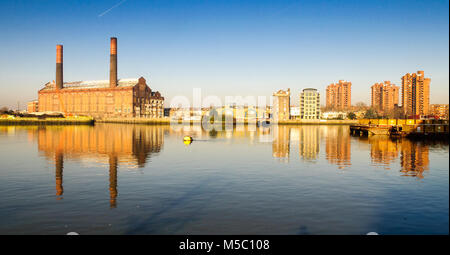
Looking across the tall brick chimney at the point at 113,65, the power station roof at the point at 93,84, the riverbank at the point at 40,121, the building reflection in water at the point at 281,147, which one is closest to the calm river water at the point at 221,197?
the building reflection in water at the point at 281,147

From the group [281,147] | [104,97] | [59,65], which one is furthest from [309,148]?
[59,65]

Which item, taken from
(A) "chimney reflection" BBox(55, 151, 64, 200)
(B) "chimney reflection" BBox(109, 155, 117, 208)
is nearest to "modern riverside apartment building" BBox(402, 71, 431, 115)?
(B) "chimney reflection" BBox(109, 155, 117, 208)

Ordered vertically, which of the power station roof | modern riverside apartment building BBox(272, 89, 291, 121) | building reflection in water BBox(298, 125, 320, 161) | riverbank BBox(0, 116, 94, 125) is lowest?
building reflection in water BBox(298, 125, 320, 161)

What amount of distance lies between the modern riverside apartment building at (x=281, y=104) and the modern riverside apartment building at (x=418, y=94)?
61446 millimetres

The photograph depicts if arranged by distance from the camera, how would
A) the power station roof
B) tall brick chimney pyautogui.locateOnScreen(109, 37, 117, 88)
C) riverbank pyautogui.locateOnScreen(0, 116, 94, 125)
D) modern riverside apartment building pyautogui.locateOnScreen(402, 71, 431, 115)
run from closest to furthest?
riverbank pyautogui.locateOnScreen(0, 116, 94, 125)
tall brick chimney pyautogui.locateOnScreen(109, 37, 117, 88)
the power station roof
modern riverside apartment building pyautogui.locateOnScreen(402, 71, 431, 115)

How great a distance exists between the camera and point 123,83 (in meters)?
156

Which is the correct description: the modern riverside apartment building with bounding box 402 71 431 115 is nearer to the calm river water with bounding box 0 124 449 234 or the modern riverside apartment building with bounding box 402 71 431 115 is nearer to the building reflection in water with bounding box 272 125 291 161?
the building reflection in water with bounding box 272 125 291 161

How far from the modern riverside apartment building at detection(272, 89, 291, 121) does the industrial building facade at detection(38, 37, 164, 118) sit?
6123cm

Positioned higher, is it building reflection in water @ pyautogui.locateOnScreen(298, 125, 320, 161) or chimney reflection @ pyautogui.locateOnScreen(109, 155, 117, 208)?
building reflection in water @ pyautogui.locateOnScreen(298, 125, 320, 161)

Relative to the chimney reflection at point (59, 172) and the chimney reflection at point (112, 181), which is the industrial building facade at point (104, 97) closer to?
the chimney reflection at point (59, 172)

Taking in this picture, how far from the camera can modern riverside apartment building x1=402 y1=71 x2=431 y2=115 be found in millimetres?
189500
